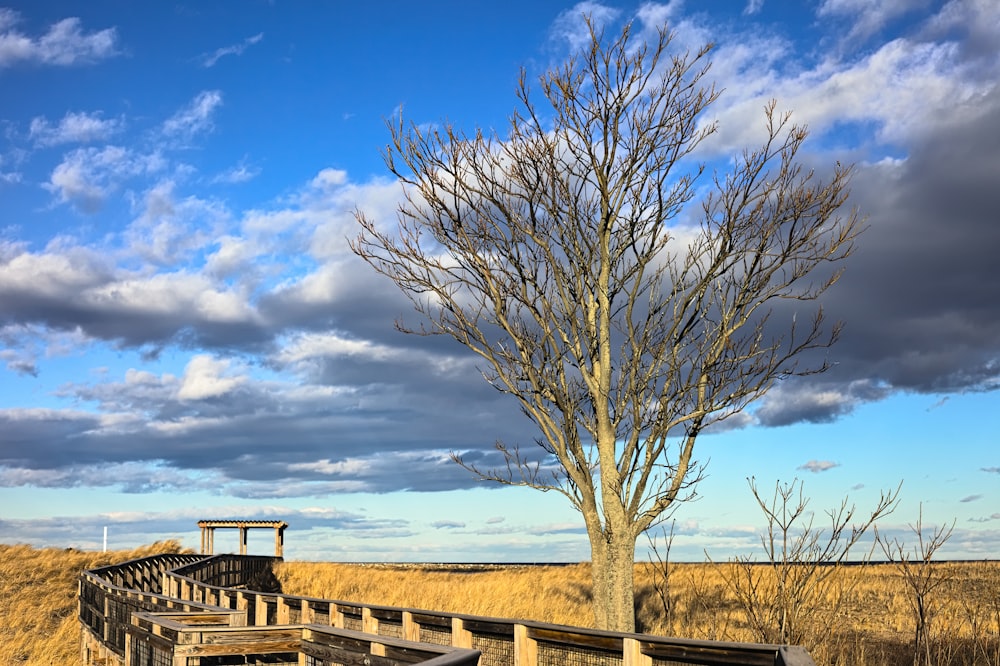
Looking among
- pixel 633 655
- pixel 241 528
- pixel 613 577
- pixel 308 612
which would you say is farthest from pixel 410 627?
pixel 241 528

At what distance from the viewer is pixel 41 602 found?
27.5m

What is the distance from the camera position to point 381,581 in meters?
35.5

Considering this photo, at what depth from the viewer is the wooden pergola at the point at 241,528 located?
4984 centimetres

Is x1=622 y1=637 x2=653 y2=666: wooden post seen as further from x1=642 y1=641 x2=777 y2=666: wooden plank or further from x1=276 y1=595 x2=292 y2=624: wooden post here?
x1=276 y1=595 x2=292 y2=624: wooden post

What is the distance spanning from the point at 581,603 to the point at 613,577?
Result: 1057 centimetres

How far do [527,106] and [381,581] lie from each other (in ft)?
76.7

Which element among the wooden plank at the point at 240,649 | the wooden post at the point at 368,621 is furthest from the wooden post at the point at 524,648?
the wooden post at the point at 368,621

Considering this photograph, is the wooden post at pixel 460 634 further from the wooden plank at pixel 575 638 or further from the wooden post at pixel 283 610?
the wooden post at pixel 283 610

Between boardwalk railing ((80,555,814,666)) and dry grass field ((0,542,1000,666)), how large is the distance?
3.63 m

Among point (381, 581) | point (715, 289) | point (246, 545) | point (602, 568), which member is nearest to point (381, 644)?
point (602, 568)

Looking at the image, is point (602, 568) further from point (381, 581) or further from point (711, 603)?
point (381, 581)

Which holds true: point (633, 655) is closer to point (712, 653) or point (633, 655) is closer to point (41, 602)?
point (712, 653)

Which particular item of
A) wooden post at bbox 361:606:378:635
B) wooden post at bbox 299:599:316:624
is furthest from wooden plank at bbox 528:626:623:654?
wooden post at bbox 299:599:316:624

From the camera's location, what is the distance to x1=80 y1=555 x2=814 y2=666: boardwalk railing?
621 centimetres
